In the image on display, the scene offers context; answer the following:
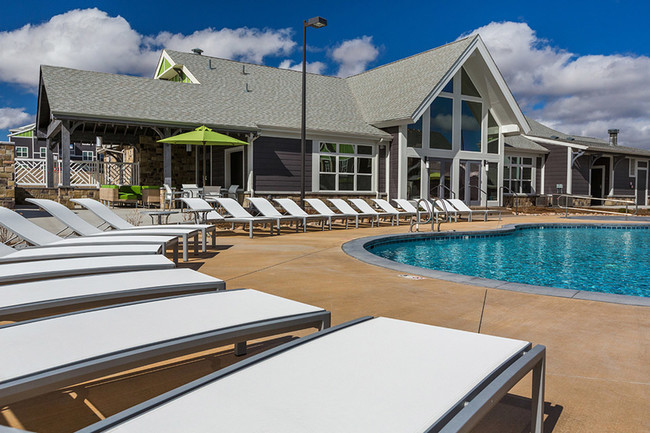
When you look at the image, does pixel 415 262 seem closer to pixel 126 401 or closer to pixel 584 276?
pixel 584 276

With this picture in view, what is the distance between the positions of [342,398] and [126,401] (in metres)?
1.37

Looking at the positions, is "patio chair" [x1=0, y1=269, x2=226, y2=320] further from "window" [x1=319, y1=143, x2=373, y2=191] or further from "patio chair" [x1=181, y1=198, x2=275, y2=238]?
"window" [x1=319, y1=143, x2=373, y2=191]

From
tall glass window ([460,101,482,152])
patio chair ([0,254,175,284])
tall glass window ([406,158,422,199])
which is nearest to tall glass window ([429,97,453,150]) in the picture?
tall glass window ([460,101,482,152])

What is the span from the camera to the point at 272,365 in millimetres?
1714

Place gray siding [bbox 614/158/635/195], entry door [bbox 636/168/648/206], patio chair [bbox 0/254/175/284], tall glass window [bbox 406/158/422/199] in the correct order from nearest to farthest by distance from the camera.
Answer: patio chair [bbox 0/254/175/284], tall glass window [bbox 406/158/422/199], gray siding [bbox 614/158/635/195], entry door [bbox 636/168/648/206]

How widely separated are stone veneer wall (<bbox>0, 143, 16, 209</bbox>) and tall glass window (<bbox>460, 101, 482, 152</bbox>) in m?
15.5

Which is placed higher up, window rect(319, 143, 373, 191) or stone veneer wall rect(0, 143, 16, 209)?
window rect(319, 143, 373, 191)

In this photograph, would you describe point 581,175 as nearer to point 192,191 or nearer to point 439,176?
point 439,176

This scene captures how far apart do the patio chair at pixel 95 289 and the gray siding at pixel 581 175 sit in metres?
24.7

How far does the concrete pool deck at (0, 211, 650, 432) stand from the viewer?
218 cm

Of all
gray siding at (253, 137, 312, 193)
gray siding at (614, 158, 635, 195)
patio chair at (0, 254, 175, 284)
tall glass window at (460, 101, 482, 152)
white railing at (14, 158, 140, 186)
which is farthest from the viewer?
gray siding at (614, 158, 635, 195)

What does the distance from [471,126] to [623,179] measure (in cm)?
1327

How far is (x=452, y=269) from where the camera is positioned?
24.6ft

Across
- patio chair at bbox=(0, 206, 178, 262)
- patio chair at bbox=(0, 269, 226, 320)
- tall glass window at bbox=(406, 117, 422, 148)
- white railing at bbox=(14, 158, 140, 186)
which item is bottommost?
patio chair at bbox=(0, 269, 226, 320)
